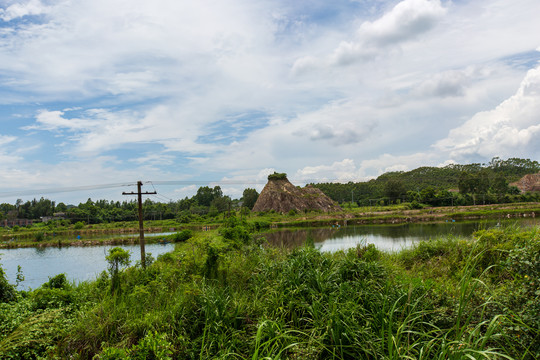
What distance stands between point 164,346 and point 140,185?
1247cm

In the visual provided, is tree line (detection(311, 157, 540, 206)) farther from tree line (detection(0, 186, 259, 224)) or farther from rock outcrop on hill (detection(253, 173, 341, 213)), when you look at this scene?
tree line (detection(0, 186, 259, 224))

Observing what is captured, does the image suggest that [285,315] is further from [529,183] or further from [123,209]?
[529,183]

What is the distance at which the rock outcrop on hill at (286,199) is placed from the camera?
255ft

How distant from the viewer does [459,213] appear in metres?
48.7

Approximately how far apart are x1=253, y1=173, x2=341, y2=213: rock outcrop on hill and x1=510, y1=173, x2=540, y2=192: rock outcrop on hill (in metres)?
51.3

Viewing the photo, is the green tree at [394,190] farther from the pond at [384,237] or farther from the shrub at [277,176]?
the pond at [384,237]

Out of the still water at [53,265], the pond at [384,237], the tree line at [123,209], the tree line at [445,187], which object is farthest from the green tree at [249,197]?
the still water at [53,265]

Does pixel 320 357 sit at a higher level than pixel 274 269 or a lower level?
lower

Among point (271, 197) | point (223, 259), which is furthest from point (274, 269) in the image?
point (271, 197)

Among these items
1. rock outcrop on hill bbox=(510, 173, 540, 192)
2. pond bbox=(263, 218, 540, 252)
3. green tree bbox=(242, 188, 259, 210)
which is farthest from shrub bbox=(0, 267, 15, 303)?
rock outcrop on hill bbox=(510, 173, 540, 192)

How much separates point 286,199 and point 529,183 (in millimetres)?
68160

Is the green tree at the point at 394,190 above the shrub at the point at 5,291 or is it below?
above

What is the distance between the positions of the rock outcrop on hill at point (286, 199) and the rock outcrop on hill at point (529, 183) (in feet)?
168

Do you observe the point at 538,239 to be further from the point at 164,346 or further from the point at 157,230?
the point at 157,230
